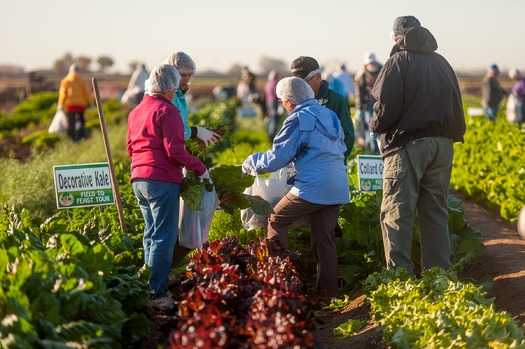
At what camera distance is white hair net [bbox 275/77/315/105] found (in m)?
6.66

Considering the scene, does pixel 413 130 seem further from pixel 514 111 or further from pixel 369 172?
pixel 514 111

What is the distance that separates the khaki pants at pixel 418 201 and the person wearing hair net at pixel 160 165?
4.50ft

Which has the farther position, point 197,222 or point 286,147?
point 197,222

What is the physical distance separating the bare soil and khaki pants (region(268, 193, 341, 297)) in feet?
0.82

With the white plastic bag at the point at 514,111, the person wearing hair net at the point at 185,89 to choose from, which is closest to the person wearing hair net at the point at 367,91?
the white plastic bag at the point at 514,111

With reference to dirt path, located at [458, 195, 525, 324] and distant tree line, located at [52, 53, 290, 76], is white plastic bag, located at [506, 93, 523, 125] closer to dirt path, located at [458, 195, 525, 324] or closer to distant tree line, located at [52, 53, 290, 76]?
dirt path, located at [458, 195, 525, 324]

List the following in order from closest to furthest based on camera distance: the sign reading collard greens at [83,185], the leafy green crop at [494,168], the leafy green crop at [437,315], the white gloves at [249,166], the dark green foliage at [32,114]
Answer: the leafy green crop at [437,315]
the white gloves at [249,166]
the sign reading collard greens at [83,185]
the leafy green crop at [494,168]
the dark green foliage at [32,114]

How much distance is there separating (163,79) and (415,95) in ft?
5.83

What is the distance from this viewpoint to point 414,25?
6.57 meters

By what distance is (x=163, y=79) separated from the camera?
20.9ft

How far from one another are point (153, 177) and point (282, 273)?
1276mm

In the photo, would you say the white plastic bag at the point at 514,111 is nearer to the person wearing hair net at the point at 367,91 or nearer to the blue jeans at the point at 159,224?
the person wearing hair net at the point at 367,91

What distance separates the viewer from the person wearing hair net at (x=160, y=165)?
20.8ft

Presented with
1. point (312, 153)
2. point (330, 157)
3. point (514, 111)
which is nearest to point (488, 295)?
point (330, 157)
